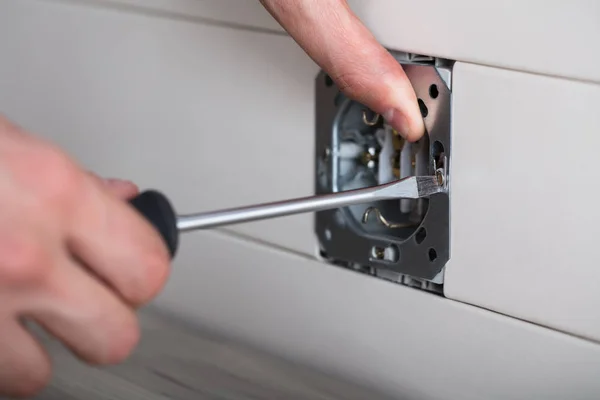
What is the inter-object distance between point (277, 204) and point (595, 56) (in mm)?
171

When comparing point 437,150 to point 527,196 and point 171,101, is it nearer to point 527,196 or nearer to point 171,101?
point 527,196

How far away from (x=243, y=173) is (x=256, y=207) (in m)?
0.22

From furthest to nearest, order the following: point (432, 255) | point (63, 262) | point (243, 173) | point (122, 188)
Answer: point (243, 173) < point (432, 255) < point (122, 188) < point (63, 262)

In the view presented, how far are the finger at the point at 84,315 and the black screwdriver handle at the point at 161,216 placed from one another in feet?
0.11

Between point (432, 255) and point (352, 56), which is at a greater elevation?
point (352, 56)

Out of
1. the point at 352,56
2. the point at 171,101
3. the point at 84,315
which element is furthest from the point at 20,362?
the point at 171,101

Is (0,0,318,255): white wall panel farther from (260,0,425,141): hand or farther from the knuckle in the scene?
the knuckle

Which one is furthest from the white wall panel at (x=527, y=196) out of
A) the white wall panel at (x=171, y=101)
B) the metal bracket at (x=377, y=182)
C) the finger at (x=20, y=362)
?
the finger at (x=20, y=362)

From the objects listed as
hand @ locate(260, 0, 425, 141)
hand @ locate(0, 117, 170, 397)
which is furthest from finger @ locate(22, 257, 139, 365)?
hand @ locate(260, 0, 425, 141)

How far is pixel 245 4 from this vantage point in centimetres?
64

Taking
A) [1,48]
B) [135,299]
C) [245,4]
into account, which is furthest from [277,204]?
[1,48]

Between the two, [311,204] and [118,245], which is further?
[311,204]

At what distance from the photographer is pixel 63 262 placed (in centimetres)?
37

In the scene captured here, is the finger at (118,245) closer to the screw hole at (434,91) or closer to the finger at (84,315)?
the finger at (84,315)
